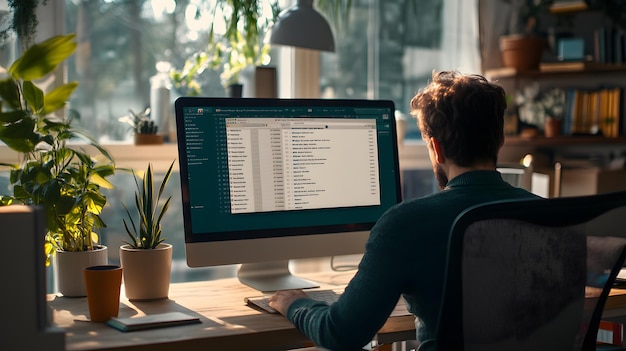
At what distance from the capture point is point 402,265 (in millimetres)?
1419

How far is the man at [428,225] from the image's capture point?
142 centimetres

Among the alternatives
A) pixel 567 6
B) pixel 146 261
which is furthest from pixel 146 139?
pixel 567 6

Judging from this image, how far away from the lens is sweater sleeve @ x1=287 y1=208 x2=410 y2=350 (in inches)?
55.7

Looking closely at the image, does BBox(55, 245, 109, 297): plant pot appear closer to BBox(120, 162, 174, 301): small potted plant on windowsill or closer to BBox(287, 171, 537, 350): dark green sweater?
BBox(120, 162, 174, 301): small potted plant on windowsill

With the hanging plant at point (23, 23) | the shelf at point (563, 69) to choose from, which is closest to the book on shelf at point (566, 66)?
the shelf at point (563, 69)

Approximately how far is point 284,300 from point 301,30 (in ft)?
4.15

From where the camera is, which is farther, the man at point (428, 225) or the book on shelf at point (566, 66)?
the book on shelf at point (566, 66)

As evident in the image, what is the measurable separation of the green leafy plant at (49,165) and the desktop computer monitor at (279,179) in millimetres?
241

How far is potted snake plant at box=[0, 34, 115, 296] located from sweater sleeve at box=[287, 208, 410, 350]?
0.71 metres

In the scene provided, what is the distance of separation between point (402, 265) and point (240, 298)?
2.07ft

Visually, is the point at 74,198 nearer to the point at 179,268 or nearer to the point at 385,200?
the point at 385,200

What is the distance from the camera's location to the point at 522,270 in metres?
1.30

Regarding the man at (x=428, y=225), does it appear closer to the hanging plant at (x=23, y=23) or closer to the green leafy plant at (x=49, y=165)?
the green leafy plant at (x=49, y=165)

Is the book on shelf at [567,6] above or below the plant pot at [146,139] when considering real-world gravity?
above
